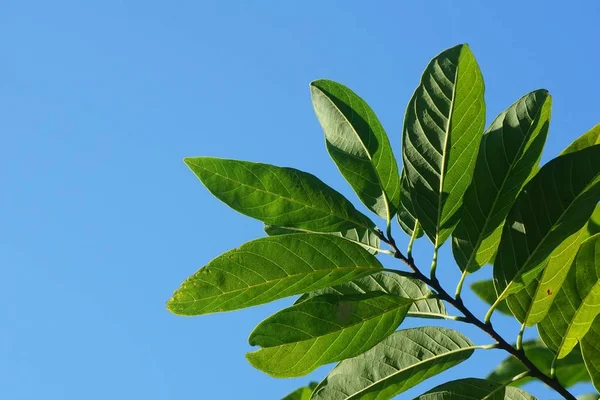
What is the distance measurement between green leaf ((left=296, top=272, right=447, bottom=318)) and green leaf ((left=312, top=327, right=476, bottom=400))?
47 millimetres

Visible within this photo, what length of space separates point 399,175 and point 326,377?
20.4 inches

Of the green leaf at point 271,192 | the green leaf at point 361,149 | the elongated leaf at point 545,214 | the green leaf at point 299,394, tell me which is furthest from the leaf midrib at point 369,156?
the green leaf at point 299,394

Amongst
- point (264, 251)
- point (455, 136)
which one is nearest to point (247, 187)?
point (264, 251)

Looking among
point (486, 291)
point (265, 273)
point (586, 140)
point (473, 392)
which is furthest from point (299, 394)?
point (586, 140)

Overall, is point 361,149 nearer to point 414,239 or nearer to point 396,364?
point 414,239

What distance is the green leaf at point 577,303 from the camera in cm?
178

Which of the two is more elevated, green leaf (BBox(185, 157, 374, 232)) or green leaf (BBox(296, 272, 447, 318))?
green leaf (BBox(185, 157, 374, 232))

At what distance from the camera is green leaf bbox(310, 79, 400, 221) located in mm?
1822

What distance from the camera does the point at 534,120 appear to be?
5.61ft

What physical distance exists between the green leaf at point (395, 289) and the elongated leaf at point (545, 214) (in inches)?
6.6

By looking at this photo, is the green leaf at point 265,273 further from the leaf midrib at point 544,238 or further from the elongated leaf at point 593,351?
the elongated leaf at point 593,351

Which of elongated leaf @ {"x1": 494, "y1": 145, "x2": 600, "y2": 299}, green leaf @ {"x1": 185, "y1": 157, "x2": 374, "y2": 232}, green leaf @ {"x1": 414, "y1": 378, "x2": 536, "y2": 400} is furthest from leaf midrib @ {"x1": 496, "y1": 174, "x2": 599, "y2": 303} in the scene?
green leaf @ {"x1": 185, "y1": 157, "x2": 374, "y2": 232}

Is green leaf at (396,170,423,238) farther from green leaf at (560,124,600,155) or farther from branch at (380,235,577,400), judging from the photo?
green leaf at (560,124,600,155)

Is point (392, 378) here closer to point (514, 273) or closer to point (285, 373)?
point (285, 373)
